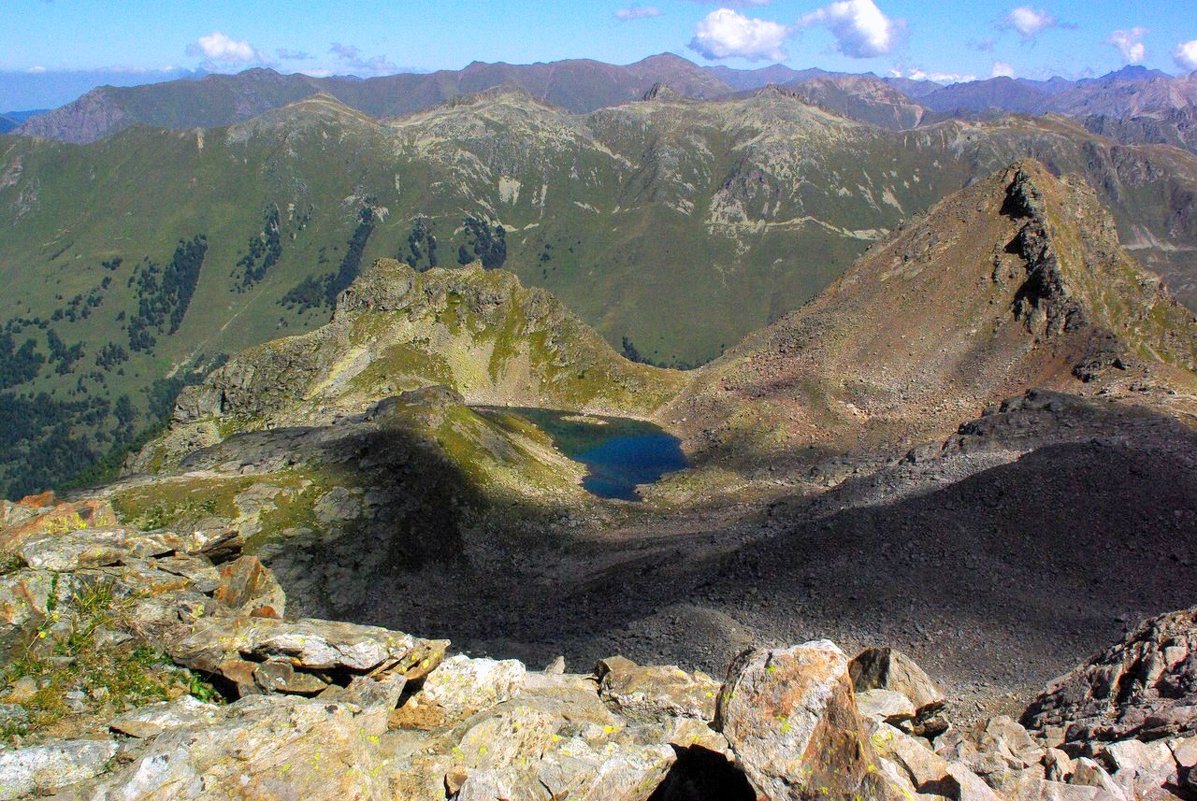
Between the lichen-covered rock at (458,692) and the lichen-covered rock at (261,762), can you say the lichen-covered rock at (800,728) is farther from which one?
the lichen-covered rock at (261,762)

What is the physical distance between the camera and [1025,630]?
4550cm

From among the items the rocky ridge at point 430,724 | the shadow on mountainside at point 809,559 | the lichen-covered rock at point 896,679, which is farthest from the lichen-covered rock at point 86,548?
the shadow on mountainside at point 809,559

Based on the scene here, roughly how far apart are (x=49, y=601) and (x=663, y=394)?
426 feet

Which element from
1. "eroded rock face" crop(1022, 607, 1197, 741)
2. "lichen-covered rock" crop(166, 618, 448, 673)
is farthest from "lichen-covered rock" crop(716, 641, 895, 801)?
"eroded rock face" crop(1022, 607, 1197, 741)

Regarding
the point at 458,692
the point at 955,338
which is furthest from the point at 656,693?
the point at 955,338

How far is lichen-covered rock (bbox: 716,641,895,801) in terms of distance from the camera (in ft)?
48.1

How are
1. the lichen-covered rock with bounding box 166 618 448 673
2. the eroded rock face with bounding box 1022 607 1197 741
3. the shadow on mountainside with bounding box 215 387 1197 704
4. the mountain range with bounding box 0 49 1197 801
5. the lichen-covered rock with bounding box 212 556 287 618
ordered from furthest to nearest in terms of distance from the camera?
the shadow on mountainside with bounding box 215 387 1197 704
the lichen-covered rock with bounding box 212 556 287 618
the eroded rock face with bounding box 1022 607 1197 741
the lichen-covered rock with bounding box 166 618 448 673
the mountain range with bounding box 0 49 1197 801

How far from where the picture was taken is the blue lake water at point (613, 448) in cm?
10825

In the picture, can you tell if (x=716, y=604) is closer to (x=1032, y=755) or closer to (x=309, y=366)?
(x=1032, y=755)

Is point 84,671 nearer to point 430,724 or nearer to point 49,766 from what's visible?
point 49,766

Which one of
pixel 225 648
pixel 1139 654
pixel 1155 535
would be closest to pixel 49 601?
pixel 225 648

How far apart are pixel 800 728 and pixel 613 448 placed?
11132 centimetres

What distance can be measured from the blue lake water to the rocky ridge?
77007 millimetres

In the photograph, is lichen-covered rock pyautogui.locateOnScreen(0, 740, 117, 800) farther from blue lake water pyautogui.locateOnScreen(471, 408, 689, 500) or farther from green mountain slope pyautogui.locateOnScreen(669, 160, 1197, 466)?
green mountain slope pyautogui.locateOnScreen(669, 160, 1197, 466)
